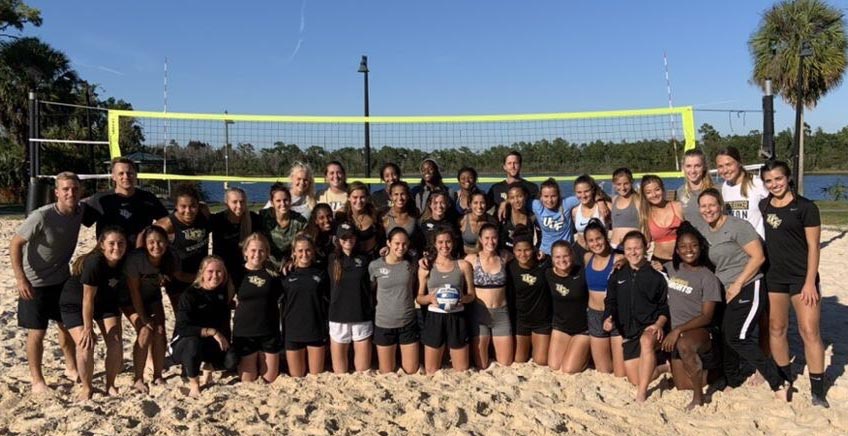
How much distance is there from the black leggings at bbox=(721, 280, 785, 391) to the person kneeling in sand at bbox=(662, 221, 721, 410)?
84 millimetres

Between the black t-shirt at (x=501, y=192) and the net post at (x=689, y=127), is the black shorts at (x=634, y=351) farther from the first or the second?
the net post at (x=689, y=127)

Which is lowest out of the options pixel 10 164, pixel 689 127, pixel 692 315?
pixel 692 315

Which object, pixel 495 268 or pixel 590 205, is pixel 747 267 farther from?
pixel 495 268

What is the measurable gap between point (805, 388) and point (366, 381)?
8.98 ft

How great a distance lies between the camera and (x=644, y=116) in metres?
6.75

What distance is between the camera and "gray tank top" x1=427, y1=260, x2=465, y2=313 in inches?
149

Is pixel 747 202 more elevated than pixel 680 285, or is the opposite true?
pixel 747 202

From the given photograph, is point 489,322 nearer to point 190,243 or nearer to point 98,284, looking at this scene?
point 190,243

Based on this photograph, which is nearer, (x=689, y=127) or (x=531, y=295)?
(x=531, y=295)

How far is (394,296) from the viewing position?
12.4 feet

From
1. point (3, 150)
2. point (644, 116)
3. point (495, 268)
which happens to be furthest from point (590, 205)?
point (3, 150)

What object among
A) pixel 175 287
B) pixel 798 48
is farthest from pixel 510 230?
pixel 798 48

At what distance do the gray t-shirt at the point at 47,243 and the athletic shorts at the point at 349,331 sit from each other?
168cm

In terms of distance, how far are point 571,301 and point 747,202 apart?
4.38ft
